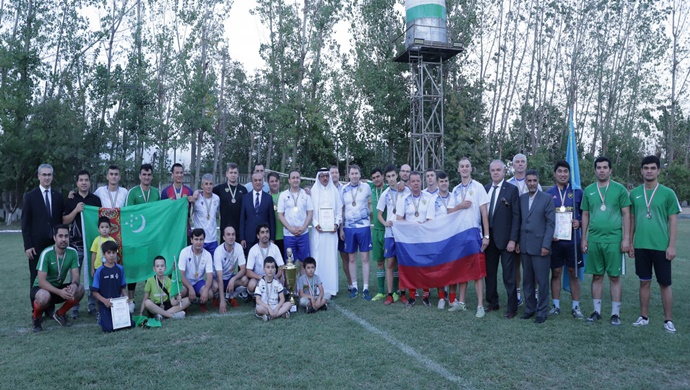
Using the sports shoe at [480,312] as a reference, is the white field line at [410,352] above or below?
below

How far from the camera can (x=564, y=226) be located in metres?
6.54

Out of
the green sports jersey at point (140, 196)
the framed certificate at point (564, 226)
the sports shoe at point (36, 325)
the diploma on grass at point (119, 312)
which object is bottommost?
the sports shoe at point (36, 325)

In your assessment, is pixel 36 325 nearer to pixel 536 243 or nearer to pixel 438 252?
pixel 438 252

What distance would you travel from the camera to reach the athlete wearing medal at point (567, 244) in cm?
666

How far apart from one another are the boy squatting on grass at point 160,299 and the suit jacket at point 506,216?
4.38 m

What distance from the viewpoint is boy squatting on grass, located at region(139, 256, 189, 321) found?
21.8 feet

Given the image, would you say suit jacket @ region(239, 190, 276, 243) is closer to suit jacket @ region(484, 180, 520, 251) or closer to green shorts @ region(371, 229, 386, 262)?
green shorts @ region(371, 229, 386, 262)

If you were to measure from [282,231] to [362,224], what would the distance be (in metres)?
1.33

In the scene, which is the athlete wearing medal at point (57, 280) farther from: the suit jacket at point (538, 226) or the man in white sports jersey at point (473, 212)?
the suit jacket at point (538, 226)

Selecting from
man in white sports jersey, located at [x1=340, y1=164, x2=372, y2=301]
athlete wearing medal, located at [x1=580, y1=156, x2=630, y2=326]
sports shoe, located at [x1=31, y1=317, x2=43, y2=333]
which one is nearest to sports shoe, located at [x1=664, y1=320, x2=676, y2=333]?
athlete wearing medal, located at [x1=580, y1=156, x2=630, y2=326]

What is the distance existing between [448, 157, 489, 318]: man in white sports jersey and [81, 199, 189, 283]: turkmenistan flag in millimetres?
4187

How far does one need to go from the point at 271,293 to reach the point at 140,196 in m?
2.68

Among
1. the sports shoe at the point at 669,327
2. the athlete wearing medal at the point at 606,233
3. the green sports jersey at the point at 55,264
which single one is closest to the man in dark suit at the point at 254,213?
the green sports jersey at the point at 55,264

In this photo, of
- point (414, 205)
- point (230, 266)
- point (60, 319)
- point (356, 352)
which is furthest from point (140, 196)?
point (356, 352)
